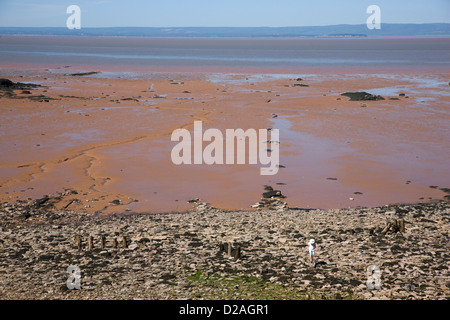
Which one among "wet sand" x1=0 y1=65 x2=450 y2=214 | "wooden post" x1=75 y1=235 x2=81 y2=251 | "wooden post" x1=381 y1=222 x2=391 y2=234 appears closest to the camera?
"wooden post" x1=75 y1=235 x2=81 y2=251

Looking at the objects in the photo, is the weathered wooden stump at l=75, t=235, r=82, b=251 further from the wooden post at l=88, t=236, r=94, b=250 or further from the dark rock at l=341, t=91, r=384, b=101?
the dark rock at l=341, t=91, r=384, b=101

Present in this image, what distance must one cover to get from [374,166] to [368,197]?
5818 millimetres

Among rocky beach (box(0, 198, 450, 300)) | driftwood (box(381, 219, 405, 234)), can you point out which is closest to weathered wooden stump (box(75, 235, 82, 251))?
rocky beach (box(0, 198, 450, 300))

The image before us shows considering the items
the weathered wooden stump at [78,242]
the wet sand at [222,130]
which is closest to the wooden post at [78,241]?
the weathered wooden stump at [78,242]

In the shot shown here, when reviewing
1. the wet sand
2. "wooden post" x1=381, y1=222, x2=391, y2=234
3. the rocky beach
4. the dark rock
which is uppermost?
the dark rock

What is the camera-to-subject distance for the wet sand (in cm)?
2498

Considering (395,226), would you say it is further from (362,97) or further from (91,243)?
(362,97)

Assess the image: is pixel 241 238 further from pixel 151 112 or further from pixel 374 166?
pixel 151 112

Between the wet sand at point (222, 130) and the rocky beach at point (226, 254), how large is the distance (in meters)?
2.21

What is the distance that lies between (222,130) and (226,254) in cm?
2305

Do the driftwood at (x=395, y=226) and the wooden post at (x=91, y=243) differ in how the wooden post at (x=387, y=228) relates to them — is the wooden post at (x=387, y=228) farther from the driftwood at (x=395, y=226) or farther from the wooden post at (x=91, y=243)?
the wooden post at (x=91, y=243)

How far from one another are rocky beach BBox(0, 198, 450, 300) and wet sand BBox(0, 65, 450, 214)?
2213mm
